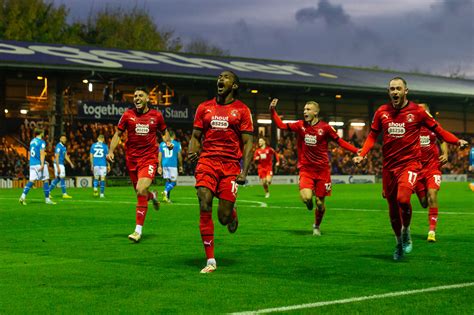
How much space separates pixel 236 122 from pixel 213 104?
41cm

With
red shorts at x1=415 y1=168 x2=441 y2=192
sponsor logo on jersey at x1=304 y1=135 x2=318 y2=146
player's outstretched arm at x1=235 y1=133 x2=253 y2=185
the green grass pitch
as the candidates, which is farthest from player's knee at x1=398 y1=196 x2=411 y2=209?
sponsor logo on jersey at x1=304 y1=135 x2=318 y2=146

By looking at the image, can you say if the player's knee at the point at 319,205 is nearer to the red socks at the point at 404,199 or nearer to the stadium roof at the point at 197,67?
the red socks at the point at 404,199

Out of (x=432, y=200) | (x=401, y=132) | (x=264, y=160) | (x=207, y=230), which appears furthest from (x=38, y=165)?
(x=401, y=132)

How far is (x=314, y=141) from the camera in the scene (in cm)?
1600

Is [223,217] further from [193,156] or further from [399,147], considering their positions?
[399,147]

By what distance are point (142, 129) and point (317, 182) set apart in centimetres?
347

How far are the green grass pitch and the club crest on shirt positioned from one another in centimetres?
174

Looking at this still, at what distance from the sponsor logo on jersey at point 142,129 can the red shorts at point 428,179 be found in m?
5.12

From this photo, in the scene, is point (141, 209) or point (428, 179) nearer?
point (141, 209)

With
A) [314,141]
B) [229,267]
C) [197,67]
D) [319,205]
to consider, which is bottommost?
[229,267]

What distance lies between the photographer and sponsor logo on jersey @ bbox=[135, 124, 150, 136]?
50.2ft

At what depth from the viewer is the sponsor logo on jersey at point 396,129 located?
38.2 ft

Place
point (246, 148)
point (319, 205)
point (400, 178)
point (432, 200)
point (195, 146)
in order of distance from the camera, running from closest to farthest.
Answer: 1. point (246, 148)
2. point (195, 146)
3. point (400, 178)
4. point (432, 200)
5. point (319, 205)

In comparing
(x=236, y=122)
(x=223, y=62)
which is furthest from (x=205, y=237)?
(x=223, y=62)
